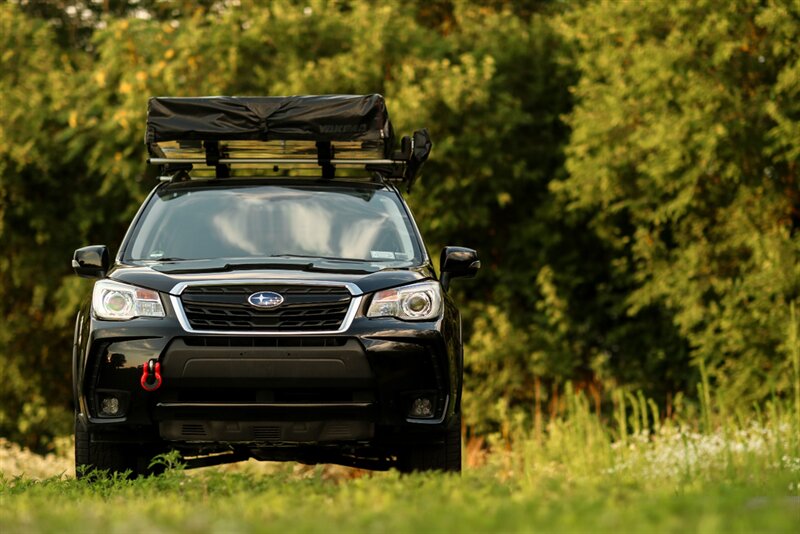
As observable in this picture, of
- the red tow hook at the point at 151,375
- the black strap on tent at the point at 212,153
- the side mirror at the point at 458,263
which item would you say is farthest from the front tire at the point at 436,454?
the black strap on tent at the point at 212,153

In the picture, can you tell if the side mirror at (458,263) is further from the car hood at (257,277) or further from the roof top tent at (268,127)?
the roof top tent at (268,127)

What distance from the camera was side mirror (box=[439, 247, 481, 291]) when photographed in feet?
28.2

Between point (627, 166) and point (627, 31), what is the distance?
1979 millimetres

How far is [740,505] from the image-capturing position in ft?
17.1

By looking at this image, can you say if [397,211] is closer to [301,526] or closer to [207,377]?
[207,377]

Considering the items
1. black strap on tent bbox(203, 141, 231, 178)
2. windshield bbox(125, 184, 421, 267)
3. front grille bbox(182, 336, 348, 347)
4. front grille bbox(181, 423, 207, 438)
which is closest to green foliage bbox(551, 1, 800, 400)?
black strap on tent bbox(203, 141, 231, 178)

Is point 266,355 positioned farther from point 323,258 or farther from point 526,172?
point 526,172

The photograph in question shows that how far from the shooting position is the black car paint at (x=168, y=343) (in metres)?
7.30

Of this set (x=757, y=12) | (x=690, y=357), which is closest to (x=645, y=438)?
(x=757, y=12)

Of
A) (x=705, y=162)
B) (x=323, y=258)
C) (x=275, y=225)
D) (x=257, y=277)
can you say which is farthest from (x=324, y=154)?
(x=705, y=162)

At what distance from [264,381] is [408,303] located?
97 cm

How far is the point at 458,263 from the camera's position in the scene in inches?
338

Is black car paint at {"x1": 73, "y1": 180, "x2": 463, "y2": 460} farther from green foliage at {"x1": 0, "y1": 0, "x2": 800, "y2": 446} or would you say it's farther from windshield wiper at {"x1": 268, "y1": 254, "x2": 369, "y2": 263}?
green foliage at {"x1": 0, "y1": 0, "x2": 800, "y2": 446}

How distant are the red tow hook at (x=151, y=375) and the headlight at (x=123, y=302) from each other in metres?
0.30
